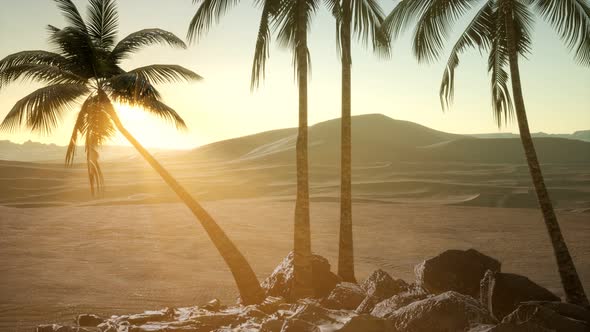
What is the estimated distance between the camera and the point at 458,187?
48938 mm

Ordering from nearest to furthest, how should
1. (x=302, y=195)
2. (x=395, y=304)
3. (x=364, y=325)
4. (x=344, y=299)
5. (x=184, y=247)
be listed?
(x=364, y=325) → (x=395, y=304) → (x=344, y=299) → (x=302, y=195) → (x=184, y=247)

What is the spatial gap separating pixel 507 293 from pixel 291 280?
4.49 meters

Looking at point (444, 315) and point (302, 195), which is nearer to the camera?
point (444, 315)

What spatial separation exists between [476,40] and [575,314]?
699 cm

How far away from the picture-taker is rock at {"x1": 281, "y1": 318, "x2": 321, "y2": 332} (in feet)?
21.0

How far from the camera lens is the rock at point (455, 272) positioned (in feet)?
29.9

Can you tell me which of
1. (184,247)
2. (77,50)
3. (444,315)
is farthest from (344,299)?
(184,247)

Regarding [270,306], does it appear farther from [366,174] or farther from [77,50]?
[366,174]

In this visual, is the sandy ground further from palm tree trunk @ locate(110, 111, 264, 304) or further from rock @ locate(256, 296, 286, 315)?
rock @ locate(256, 296, 286, 315)

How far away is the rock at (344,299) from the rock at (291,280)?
137 cm

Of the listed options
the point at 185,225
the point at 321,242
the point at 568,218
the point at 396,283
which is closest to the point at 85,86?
the point at 396,283

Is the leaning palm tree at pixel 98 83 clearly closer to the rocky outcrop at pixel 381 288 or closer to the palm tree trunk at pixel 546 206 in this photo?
the rocky outcrop at pixel 381 288

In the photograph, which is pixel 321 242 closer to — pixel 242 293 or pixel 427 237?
pixel 427 237

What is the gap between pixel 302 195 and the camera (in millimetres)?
10117
